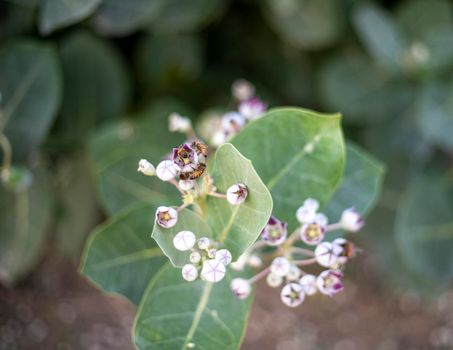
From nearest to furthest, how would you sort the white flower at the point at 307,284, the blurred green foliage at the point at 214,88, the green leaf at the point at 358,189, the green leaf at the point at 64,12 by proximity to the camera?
1. the white flower at the point at 307,284
2. the green leaf at the point at 358,189
3. the green leaf at the point at 64,12
4. the blurred green foliage at the point at 214,88

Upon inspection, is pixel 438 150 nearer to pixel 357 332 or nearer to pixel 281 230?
pixel 357 332

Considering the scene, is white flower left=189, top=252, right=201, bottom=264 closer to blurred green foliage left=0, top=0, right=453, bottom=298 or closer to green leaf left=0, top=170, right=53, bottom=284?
blurred green foliage left=0, top=0, right=453, bottom=298

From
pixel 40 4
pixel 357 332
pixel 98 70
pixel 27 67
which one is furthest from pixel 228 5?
pixel 357 332

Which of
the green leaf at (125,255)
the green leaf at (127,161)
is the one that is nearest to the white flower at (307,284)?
the green leaf at (125,255)

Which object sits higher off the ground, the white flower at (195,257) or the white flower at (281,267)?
the white flower at (195,257)

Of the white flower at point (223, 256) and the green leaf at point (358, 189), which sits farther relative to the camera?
the green leaf at point (358, 189)

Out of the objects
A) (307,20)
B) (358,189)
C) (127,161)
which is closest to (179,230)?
(358,189)

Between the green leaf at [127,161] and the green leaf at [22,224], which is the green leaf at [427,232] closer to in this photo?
the green leaf at [127,161]
